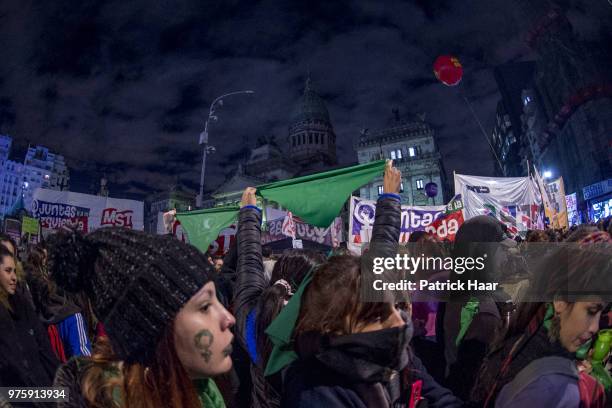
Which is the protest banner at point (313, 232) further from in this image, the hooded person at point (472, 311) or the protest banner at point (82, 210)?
the hooded person at point (472, 311)

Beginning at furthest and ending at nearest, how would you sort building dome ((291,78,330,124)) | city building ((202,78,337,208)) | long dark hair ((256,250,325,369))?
building dome ((291,78,330,124)), city building ((202,78,337,208)), long dark hair ((256,250,325,369))

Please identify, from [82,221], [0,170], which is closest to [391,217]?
[82,221]

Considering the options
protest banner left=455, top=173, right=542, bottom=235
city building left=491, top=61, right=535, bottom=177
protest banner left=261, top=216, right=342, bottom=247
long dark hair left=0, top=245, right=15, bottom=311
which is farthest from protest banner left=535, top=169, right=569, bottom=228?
city building left=491, top=61, right=535, bottom=177

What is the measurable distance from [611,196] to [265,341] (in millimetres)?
41480

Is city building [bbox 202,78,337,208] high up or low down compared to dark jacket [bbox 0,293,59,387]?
up

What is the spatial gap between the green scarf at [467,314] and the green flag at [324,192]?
1.70 metres

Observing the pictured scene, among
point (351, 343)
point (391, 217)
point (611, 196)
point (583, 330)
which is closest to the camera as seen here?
point (351, 343)

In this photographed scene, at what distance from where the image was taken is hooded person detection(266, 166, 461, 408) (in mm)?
1582

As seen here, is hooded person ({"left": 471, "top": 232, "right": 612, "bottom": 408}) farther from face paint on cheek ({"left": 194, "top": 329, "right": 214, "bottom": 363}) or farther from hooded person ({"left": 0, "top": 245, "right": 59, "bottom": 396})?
hooded person ({"left": 0, "top": 245, "right": 59, "bottom": 396})

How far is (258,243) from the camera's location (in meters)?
2.96

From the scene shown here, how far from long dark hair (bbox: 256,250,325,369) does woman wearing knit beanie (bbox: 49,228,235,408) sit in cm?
74

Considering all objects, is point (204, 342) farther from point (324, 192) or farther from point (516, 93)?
point (516, 93)

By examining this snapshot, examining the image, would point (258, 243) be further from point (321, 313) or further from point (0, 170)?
point (0, 170)

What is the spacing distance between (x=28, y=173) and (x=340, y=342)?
140 metres
